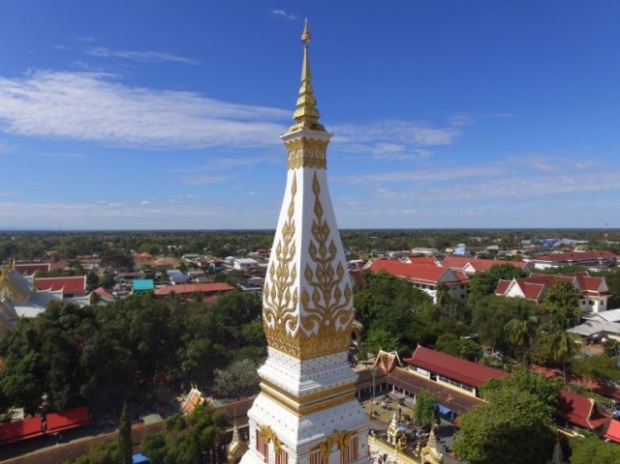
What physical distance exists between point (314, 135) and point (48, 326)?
85.5 feet

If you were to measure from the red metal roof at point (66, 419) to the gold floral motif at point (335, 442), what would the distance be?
23.0 m

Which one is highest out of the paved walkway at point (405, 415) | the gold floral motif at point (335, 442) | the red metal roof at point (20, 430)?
the gold floral motif at point (335, 442)

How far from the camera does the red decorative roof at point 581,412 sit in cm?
2230

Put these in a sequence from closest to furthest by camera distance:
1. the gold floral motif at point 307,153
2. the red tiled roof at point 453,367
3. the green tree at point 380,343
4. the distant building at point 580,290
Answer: the gold floral motif at point 307,153
the red tiled roof at point 453,367
the green tree at point 380,343
the distant building at point 580,290

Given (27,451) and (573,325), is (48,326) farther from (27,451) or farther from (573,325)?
(573,325)

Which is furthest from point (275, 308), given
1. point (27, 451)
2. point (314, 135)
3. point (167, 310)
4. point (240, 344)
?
point (240, 344)

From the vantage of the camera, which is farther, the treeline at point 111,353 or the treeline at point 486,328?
the treeline at point 486,328

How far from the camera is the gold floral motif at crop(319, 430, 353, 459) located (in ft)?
23.9

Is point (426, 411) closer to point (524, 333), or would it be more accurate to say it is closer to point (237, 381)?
point (524, 333)

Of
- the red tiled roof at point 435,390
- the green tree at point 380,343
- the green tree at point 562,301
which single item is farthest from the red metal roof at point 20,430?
the green tree at point 562,301

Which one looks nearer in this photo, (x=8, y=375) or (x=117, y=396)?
(x=8, y=375)

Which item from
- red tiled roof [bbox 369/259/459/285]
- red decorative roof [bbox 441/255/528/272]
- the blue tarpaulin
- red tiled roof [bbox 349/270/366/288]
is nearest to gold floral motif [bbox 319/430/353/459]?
the blue tarpaulin

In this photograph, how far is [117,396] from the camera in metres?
26.6

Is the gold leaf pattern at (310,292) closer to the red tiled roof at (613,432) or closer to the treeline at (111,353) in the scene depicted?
the red tiled roof at (613,432)
